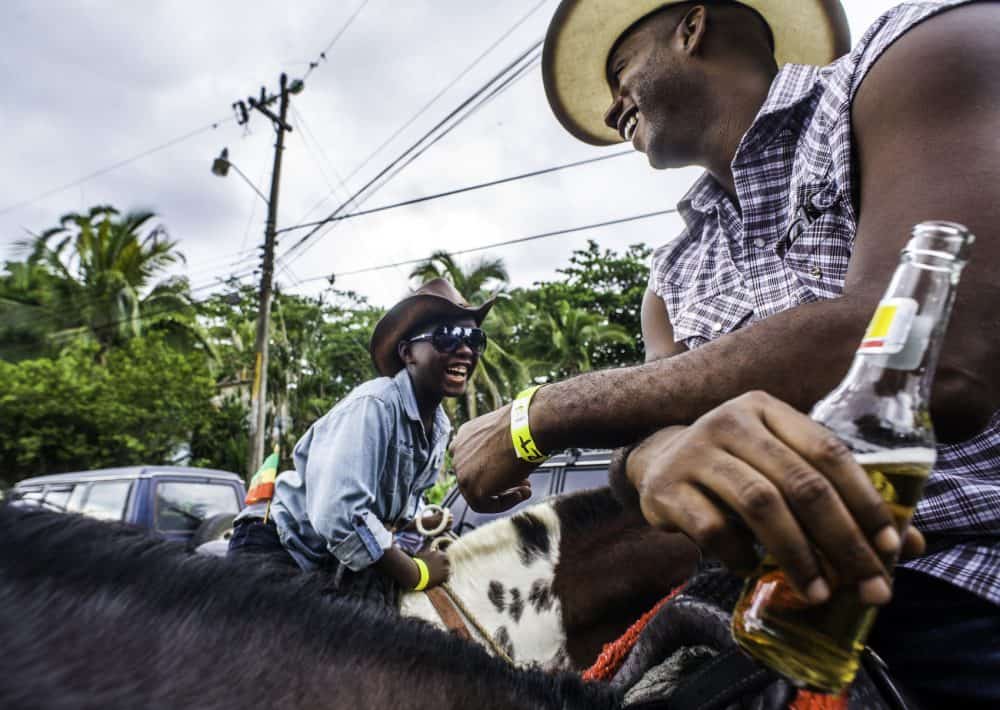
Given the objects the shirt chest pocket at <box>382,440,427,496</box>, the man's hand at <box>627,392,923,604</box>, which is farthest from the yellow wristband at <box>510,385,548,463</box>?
the shirt chest pocket at <box>382,440,427,496</box>

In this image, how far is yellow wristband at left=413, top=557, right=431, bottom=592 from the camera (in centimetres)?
228

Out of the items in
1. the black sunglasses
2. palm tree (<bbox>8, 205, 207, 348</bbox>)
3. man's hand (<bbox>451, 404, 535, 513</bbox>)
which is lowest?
A: man's hand (<bbox>451, 404, 535, 513</bbox>)

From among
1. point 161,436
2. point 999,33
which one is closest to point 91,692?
point 999,33

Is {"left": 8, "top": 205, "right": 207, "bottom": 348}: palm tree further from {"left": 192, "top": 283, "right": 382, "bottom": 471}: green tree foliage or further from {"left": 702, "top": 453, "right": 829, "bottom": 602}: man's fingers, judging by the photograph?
{"left": 702, "top": 453, "right": 829, "bottom": 602}: man's fingers

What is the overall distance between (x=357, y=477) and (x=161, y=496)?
654 centimetres

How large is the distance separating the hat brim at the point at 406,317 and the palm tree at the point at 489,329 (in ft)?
53.7

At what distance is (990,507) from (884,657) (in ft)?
1.02

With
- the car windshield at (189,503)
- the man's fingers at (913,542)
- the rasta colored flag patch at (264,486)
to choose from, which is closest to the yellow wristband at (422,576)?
the rasta colored flag patch at (264,486)

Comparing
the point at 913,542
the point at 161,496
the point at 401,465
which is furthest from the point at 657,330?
the point at 161,496

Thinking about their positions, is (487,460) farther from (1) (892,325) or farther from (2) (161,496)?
(2) (161,496)

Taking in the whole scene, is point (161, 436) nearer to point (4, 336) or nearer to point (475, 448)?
point (4, 336)

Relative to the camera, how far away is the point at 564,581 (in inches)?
81.4

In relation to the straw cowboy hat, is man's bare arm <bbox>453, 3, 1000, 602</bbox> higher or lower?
lower

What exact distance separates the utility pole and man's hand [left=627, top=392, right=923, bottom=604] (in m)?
14.6
